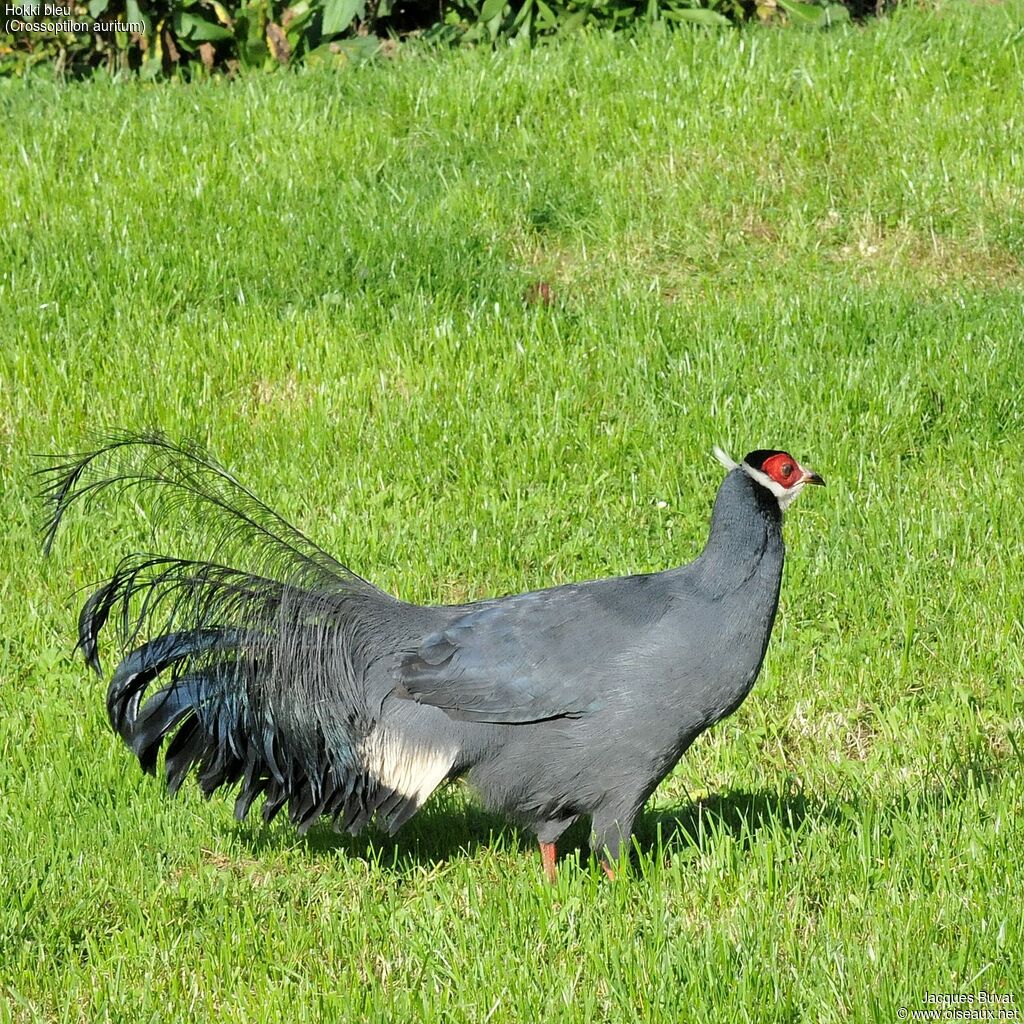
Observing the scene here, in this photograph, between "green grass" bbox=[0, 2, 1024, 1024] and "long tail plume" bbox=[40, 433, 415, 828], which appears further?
"long tail plume" bbox=[40, 433, 415, 828]

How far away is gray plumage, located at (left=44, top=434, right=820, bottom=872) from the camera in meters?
4.14

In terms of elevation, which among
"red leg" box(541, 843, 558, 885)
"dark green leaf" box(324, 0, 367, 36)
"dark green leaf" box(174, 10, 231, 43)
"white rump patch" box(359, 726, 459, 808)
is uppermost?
"dark green leaf" box(324, 0, 367, 36)

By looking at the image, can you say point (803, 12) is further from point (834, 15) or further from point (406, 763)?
point (406, 763)

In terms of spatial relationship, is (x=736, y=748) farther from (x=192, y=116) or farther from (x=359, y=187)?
(x=192, y=116)

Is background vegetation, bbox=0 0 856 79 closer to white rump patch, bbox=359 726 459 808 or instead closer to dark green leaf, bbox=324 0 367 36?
dark green leaf, bbox=324 0 367 36

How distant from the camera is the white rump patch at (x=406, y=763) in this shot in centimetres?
435

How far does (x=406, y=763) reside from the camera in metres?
4.38

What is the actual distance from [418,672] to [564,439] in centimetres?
262

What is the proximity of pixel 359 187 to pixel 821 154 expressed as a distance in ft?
8.98

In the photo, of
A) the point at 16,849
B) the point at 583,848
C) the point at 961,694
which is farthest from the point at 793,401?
the point at 16,849

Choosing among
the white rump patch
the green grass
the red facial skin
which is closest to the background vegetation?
the green grass

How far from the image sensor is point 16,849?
450 centimetres

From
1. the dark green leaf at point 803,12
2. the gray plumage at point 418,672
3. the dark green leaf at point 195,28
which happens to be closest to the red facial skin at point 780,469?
the gray plumage at point 418,672

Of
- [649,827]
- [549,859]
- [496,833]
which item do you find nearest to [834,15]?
[649,827]
